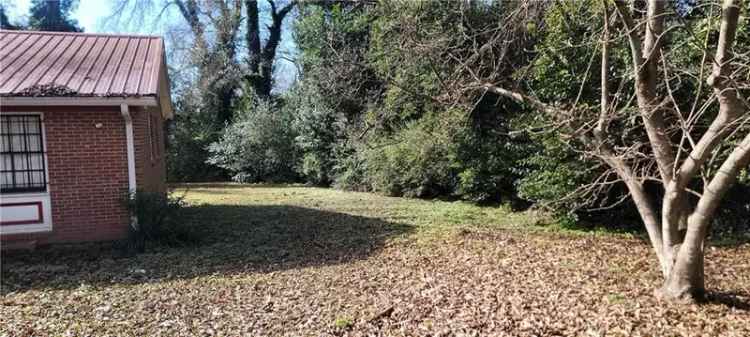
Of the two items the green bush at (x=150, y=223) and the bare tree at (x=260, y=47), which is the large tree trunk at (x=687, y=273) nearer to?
the green bush at (x=150, y=223)

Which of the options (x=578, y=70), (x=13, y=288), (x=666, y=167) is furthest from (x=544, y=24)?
(x=13, y=288)

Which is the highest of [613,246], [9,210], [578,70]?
[578,70]

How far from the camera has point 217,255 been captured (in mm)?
6957

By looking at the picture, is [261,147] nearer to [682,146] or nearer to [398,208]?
[398,208]

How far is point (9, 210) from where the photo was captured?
23.9 ft

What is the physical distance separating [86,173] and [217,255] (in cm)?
268

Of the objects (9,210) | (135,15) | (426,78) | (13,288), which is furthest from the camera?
(135,15)

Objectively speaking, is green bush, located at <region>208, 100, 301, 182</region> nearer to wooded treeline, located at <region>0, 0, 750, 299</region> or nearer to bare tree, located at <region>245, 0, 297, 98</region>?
wooded treeline, located at <region>0, 0, 750, 299</region>

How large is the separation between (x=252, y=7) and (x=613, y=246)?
22117 mm

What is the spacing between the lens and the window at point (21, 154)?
7.30m

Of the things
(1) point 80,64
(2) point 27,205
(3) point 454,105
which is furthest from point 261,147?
(3) point 454,105

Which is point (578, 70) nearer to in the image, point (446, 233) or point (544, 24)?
point (544, 24)

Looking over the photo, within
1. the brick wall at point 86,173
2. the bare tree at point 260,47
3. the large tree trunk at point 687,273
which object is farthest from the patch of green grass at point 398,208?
the bare tree at point 260,47

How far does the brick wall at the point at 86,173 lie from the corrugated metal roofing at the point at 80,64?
417mm
